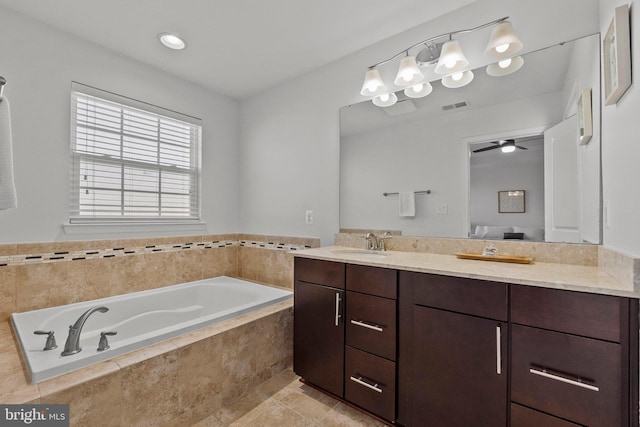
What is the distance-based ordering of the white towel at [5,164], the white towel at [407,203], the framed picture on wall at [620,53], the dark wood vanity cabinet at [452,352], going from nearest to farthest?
Result: 1. the framed picture on wall at [620,53]
2. the dark wood vanity cabinet at [452,352]
3. the white towel at [5,164]
4. the white towel at [407,203]

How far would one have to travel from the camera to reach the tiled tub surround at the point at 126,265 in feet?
6.16

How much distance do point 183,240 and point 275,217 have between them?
0.88 metres

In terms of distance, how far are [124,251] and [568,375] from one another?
2800 millimetres

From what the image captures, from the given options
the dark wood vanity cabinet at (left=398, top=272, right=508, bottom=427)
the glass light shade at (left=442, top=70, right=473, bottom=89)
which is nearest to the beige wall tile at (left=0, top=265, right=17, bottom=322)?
the dark wood vanity cabinet at (left=398, top=272, right=508, bottom=427)

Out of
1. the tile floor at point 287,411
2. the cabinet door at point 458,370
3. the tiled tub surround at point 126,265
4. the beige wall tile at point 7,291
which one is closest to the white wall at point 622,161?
the cabinet door at point 458,370

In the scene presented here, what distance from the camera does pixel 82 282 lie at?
211cm

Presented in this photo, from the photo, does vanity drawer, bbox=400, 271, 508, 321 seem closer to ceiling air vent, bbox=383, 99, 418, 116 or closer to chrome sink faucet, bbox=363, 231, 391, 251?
chrome sink faucet, bbox=363, 231, 391, 251

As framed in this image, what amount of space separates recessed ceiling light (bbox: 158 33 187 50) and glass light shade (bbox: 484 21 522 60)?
209cm

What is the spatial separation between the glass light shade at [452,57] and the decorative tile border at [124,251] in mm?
1708

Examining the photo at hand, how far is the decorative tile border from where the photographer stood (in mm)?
1884

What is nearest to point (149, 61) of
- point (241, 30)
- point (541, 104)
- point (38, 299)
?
point (241, 30)

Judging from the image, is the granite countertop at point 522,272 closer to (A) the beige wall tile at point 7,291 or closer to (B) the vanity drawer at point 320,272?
(B) the vanity drawer at point 320,272

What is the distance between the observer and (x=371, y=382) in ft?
5.16

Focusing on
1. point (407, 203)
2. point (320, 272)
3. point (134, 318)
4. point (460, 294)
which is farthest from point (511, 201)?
point (134, 318)
